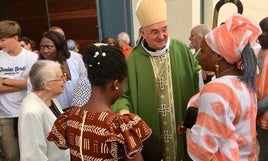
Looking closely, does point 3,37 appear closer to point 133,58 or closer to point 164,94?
point 133,58

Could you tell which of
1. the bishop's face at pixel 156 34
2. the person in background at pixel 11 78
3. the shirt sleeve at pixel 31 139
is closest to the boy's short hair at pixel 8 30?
the person in background at pixel 11 78

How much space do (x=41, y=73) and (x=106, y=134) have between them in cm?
113

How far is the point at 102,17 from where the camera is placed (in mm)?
5762

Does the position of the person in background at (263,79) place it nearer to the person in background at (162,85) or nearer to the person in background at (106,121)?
the person in background at (162,85)

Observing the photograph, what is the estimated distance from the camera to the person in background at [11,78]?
2988 mm

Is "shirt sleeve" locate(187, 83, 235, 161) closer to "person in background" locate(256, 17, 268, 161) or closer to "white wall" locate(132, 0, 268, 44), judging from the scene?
"person in background" locate(256, 17, 268, 161)

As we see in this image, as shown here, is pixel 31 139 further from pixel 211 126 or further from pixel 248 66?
pixel 248 66

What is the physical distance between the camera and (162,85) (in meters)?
2.30

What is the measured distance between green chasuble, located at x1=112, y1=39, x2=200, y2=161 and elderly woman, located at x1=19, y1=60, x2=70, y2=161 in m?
0.51

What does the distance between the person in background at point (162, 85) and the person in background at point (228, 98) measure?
0.78 metres

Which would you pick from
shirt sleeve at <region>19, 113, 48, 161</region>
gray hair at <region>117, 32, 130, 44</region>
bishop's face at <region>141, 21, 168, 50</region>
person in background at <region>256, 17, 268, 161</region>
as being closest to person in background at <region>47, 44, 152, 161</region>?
shirt sleeve at <region>19, 113, 48, 161</region>

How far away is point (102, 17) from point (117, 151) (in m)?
4.71

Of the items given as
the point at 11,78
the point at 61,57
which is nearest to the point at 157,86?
the point at 61,57

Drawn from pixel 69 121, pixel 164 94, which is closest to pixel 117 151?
pixel 69 121
